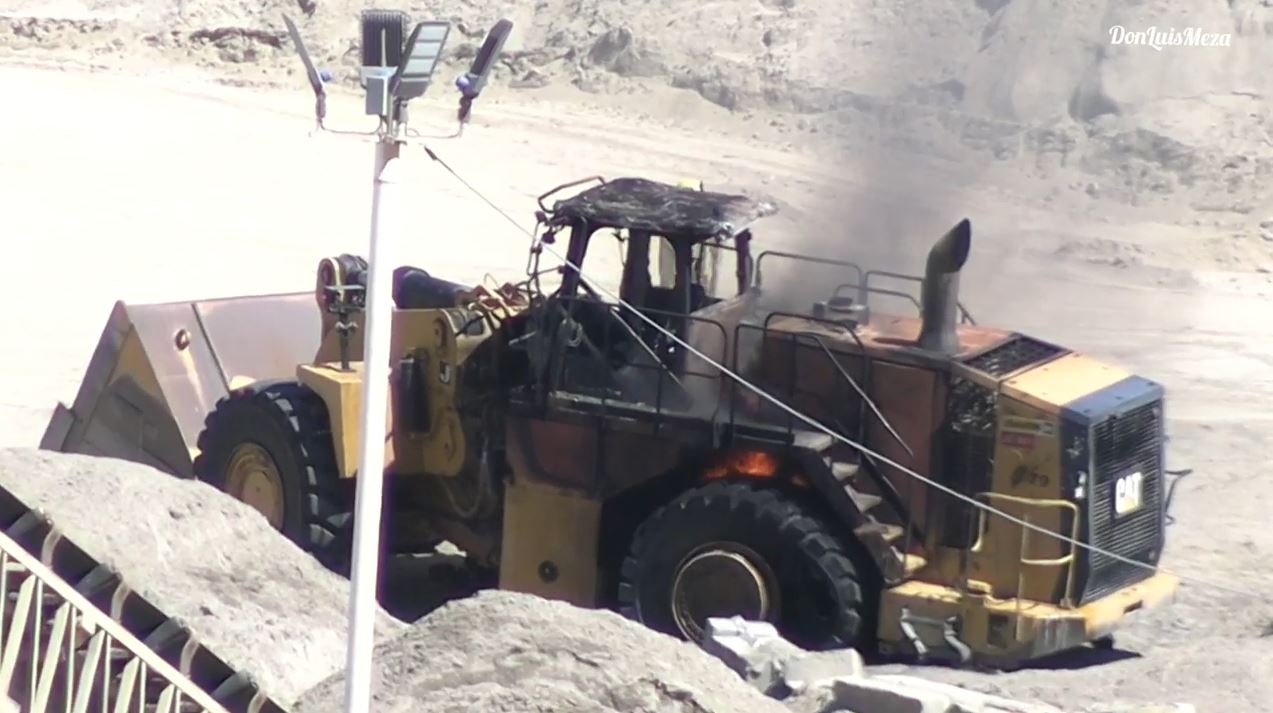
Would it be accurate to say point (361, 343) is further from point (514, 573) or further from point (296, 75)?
point (296, 75)

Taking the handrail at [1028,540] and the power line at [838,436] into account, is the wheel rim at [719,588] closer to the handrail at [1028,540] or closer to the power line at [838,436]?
the power line at [838,436]

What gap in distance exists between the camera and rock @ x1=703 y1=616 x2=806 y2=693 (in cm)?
941

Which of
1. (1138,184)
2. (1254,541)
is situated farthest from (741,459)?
(1138,184)

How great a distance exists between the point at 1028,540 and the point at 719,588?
1533mm

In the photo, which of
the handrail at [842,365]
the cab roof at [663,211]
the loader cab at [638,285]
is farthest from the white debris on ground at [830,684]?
the cab roof at [663,211]

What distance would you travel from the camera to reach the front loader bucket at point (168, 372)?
41.5 ft

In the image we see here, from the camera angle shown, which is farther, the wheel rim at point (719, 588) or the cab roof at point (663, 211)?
the cab roof at point (663, 211)

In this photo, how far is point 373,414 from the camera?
19.8ft

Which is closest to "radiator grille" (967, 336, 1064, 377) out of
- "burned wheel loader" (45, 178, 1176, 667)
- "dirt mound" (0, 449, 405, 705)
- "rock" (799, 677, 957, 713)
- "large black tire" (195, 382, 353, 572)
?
"burned wheel loader" (45, 178, 1176, 667)

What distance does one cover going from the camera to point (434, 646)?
8141 mm

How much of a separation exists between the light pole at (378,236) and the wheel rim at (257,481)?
5.56 meters

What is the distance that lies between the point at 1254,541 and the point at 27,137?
2149 centimetres

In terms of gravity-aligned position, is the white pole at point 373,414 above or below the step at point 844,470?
above

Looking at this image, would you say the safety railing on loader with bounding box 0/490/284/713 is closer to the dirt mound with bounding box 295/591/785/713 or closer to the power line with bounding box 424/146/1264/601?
the dirt mound with bounding box 295/591/785/713
